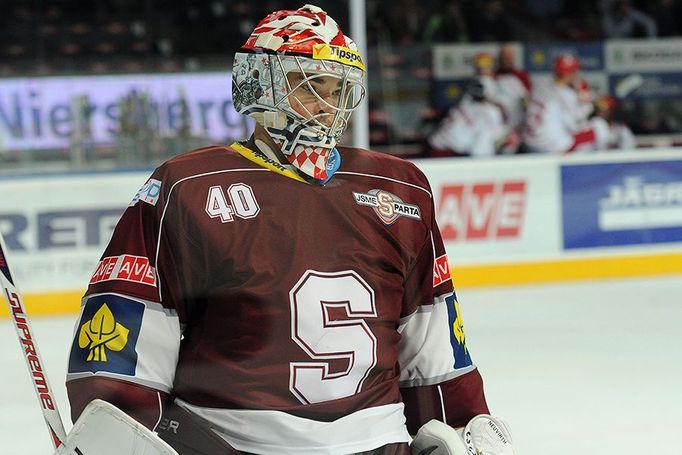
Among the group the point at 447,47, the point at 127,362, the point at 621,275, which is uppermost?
the point at 447,47

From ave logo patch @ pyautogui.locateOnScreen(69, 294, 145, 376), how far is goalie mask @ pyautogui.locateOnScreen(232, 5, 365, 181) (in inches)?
11.4

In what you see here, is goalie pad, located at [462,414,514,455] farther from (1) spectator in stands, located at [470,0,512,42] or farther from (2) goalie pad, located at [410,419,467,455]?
(1) spectator in stands, located at [470,0,512,42]

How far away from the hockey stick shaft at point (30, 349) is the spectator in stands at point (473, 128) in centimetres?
493

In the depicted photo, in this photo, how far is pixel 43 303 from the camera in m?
5.44

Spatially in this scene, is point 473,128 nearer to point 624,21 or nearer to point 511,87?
point 511,87

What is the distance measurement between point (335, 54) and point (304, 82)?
0.05 metres

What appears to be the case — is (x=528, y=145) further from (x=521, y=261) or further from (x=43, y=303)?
(x=43, y=303)

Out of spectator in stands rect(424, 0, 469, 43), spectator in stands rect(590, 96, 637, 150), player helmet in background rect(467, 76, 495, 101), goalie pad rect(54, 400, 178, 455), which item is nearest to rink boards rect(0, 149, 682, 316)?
spectator in stands rect(590, 96, 637, 150)

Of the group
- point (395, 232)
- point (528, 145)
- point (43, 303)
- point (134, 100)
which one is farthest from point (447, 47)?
point (395, 232)

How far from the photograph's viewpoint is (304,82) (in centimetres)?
165

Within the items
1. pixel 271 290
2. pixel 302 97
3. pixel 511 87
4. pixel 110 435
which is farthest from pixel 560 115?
pixel 110 435

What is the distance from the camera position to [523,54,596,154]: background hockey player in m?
6.68

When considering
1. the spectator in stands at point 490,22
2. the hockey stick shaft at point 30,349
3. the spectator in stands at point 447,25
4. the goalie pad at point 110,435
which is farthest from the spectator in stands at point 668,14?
the goalie pad at point 110,435

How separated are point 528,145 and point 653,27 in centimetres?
137
